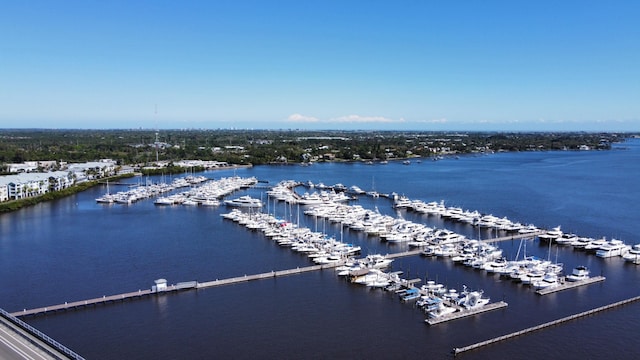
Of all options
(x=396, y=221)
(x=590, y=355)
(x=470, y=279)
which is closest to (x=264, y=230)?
(x=396, y=221)

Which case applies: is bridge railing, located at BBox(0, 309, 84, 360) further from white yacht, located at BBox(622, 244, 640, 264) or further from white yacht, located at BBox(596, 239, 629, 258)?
white yacht, located at BBox(622, 244, 640, 264)

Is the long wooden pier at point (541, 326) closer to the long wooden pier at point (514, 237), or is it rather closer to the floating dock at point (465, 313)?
the floating dock at point (465, 313)

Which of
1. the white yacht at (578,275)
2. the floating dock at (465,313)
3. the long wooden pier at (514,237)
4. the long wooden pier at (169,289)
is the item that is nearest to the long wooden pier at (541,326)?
the floating dock at (465,313)

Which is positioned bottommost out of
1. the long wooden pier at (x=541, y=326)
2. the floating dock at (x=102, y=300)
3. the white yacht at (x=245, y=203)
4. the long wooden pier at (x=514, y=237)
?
the long wooden pier at (x=541, y=326)

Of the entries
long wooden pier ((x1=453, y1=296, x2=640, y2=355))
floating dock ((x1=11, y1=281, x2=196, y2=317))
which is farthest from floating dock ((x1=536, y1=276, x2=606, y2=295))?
floating dock ((x1=11, y1=281, x2=196, y2=317))

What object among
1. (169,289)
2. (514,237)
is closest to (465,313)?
(169,289)

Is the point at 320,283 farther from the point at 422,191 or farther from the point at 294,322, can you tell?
the point at 422,191
